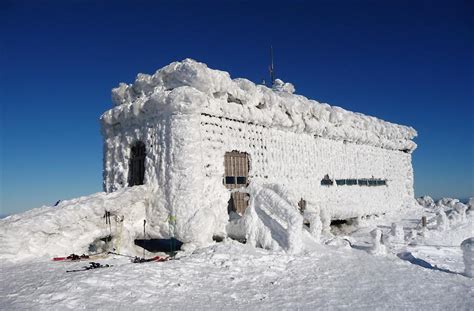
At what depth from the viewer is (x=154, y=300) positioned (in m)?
6.51

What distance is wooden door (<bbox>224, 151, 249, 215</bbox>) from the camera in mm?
13219

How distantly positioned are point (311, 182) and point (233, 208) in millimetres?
4424

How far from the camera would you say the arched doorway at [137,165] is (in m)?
13.9

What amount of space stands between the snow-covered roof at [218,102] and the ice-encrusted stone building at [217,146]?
0.04 metres

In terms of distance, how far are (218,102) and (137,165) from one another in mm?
3799

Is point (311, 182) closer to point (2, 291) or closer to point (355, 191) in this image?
point (355, 191)

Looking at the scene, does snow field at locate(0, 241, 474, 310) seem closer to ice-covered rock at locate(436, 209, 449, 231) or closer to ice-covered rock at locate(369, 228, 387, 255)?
ice-covered rock at locate(369, 228, 387, 255)

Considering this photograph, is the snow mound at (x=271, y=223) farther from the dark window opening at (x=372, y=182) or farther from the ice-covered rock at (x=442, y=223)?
the dark window opening at (x=372, y=182)

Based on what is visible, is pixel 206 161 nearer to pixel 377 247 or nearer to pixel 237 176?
pixel 237 176

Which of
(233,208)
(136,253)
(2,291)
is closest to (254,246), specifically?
(233,208)

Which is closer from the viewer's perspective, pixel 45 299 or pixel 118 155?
pixel 45 299

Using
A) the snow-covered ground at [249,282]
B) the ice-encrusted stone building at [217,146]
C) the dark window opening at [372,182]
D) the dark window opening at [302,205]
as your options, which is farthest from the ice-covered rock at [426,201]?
the snow-covered ground at [249,282]

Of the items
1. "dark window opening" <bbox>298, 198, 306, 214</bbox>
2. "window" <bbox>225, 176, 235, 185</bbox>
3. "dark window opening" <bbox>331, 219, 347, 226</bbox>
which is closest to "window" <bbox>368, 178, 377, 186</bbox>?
"dark window opening" <bbox>331, 219, 347, 226</bbox>

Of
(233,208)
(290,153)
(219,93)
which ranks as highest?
(219,93)
